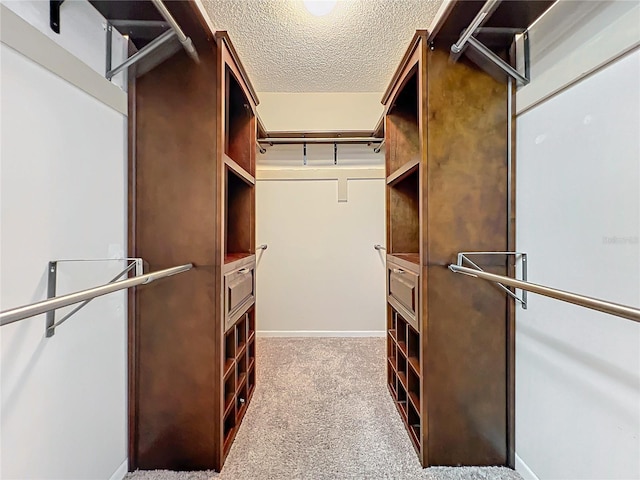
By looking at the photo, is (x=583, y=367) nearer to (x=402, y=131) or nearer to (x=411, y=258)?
(x=411, y=258)

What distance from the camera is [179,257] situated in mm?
1421

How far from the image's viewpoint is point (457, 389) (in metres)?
1.44

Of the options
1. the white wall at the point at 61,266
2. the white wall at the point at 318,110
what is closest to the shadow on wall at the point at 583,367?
the white wall at the point at 61,266

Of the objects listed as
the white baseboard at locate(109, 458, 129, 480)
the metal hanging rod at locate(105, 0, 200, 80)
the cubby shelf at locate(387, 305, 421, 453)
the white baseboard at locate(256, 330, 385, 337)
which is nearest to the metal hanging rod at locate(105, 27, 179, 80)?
the metal hanging rod at locate(105, 0, 200, 80)

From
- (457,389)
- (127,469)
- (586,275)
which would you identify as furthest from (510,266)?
(127,469)

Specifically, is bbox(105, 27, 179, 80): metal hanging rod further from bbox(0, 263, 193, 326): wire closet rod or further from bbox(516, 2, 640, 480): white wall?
bbox(516, 2, 640, 480): white wall

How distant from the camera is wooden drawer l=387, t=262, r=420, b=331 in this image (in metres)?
1.53

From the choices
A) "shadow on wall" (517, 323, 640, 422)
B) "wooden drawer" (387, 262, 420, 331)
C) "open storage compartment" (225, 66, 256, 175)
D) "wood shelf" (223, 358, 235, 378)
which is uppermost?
"open storage compartment" (225, 66, 256, 175)

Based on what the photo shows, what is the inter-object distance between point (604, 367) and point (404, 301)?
2.83 ft

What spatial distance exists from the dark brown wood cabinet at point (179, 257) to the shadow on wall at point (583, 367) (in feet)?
4.50

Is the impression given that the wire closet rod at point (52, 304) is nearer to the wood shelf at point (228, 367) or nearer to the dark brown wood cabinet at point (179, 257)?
the dark brown wood cabinet at point (179, 257)

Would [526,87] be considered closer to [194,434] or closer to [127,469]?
[194,434]

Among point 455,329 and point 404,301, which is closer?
point 455,329

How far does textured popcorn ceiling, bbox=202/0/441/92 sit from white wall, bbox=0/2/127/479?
107 centimetres
